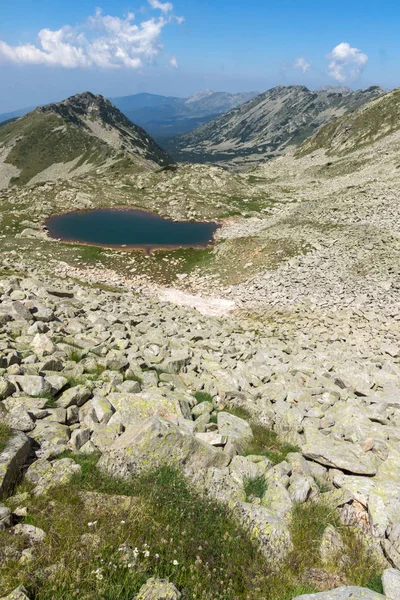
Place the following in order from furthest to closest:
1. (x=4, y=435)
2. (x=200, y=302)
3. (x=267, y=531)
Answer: (x=200, y=302), (x=4, y=435), (x=267, y=531)

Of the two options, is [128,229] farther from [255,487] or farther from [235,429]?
[255,487]

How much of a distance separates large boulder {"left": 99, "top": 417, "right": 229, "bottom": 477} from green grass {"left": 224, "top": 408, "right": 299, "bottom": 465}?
2.10m

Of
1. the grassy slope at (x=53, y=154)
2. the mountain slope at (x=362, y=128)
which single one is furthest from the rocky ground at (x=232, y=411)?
the grassy slope at (x=53, y=154)

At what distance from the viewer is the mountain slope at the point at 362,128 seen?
124 m

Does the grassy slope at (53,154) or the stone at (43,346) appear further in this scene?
the grassy slope at (53,154)

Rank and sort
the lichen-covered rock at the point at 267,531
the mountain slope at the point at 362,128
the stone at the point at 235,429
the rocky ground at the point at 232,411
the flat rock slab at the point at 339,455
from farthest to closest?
the mountain slope at the point at 362,128 < the stone at the point at 235,429 < the flat rock slab at the point at 339,455 < the lichen-covered rock at the point at 267,531 < the rocky ground at the point at 232,411

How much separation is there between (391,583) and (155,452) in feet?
17.0

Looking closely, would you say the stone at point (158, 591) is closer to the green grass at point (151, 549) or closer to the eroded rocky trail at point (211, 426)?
the green grass at point (151, 549)

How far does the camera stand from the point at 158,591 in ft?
17.7

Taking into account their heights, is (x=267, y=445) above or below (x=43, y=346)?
below

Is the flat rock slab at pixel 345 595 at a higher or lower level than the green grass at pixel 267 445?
Answer: higher

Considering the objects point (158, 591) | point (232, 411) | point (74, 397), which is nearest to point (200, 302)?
point (232, 411)

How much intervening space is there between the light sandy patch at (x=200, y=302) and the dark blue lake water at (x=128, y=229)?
1754 centimetres

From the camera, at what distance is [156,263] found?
48.7 metres
